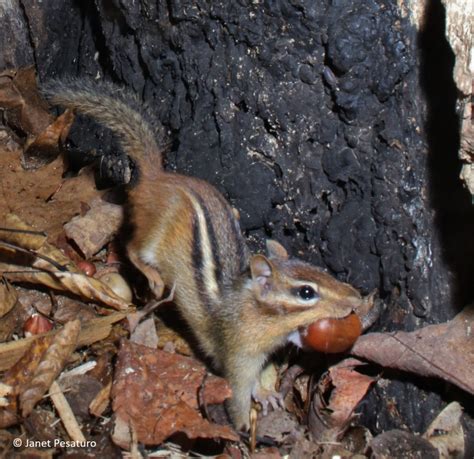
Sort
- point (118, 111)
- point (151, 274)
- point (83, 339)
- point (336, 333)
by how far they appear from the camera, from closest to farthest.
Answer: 1. point (336, 333)
2. point (83, 339)
3. point (151, 274)
4. point (118, 111)

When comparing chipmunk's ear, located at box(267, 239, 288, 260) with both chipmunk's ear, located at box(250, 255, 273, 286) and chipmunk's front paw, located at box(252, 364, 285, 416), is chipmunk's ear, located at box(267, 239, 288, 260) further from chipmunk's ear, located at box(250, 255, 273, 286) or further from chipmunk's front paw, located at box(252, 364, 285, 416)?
chipmunk's front paw, located at box(252, 364, 285, 416)

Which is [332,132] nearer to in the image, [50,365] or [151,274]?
[151,274]

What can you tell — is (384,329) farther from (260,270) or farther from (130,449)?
(130,449)

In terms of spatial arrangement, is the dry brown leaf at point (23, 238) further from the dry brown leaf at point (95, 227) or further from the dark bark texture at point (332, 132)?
the dark bark texture at point (332, 132)

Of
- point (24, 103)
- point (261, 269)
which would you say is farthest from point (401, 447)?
point (24, 103)

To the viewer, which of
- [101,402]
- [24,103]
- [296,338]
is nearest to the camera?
[101,402]

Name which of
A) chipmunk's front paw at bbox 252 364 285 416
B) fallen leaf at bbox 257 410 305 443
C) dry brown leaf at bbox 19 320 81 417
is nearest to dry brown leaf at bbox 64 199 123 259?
dry brown leaf at bbox 19 320 81 417

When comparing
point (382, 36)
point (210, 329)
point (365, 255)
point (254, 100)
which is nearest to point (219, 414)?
point (210, 329)

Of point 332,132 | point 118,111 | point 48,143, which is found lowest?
point 48,143
